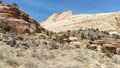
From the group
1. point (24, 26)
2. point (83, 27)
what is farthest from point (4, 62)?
point (83, 27)

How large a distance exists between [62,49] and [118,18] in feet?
149

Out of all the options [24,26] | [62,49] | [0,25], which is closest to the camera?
[62,49]

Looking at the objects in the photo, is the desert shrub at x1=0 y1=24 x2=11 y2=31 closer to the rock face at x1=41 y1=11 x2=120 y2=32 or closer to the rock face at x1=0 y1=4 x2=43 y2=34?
the rock face at x1=0 y1=4 x2=43 y2=34

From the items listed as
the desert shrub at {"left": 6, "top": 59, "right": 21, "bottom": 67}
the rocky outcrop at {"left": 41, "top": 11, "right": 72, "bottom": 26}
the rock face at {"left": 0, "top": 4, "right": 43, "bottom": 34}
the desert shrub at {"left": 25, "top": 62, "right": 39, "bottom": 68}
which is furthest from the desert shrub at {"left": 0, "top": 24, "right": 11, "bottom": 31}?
the rocky outcrop at {"left": 41, "top": 11, "right": 72, "bottom": 26}

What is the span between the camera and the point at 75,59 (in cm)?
3256

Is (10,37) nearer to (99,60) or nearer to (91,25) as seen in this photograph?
(99,60)

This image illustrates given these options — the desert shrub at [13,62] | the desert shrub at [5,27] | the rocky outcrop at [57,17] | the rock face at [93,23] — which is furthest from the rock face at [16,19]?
the rocky outcrop at [57,17]

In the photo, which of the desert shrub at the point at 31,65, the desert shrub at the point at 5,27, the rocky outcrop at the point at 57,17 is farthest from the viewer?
the rocky outcrop at the point at 57,17

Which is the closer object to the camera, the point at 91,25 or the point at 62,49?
the point at 62,49

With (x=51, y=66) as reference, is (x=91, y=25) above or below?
above

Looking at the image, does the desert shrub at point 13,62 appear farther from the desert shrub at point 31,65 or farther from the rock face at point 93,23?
the rock face at point 93,23

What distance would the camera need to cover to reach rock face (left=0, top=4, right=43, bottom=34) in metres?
42.7

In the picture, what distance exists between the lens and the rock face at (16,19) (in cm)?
4269

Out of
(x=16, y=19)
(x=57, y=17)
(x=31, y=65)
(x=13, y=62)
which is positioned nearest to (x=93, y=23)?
(x=57, y=17)
